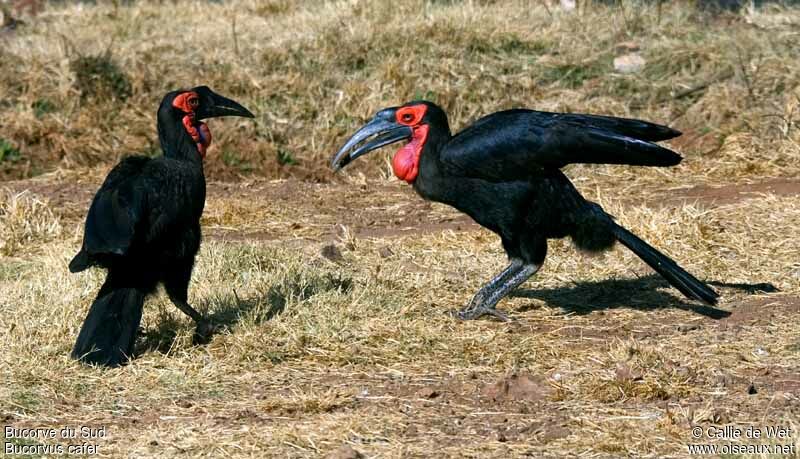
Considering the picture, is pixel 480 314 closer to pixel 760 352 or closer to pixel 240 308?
pixel 240 308

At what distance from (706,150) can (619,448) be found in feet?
18.0

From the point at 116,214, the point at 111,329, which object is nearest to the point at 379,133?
the point at 116,214

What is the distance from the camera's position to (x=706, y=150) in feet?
31.0

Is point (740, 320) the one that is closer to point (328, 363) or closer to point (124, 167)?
point (328, 363)

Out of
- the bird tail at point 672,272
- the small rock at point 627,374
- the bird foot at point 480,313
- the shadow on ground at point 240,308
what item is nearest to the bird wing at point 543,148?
the bird tail at point 672,272

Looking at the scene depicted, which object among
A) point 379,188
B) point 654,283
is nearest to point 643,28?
point 379,188

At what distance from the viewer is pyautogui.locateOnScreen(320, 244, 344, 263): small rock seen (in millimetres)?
7199

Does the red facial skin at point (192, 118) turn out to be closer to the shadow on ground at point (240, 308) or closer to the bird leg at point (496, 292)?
the shadow on ground at point (240, 308)

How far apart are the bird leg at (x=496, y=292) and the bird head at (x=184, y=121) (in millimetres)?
1547

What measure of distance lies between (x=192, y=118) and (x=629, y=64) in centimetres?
553

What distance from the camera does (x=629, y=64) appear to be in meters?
10.5

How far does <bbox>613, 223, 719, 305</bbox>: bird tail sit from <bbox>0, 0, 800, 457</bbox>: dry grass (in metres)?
0.15

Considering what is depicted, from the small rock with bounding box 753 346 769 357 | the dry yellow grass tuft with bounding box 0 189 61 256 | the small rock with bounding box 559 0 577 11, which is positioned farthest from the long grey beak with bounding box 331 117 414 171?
the small rock with bounding box 559 0 577 11

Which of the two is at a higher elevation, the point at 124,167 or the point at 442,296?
the point at 124,167
